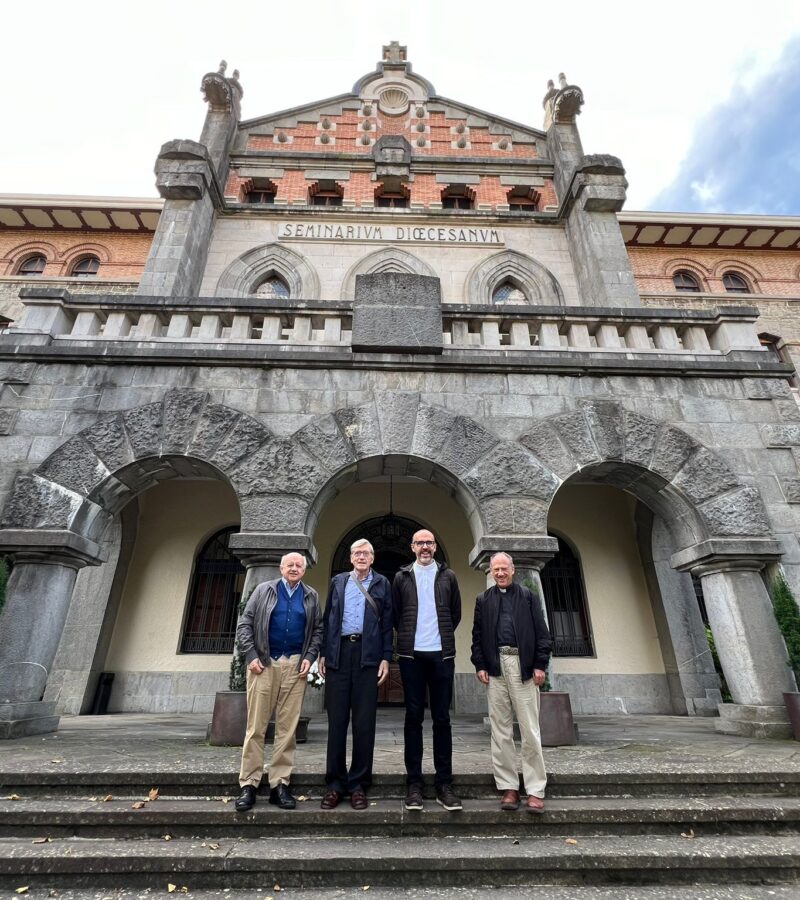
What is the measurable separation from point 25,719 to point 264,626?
363 centimetres

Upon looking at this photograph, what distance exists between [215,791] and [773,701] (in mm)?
5673

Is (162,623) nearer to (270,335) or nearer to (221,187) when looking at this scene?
(270,335)

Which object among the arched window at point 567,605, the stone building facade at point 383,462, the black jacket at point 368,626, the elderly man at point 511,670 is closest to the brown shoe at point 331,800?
the black jacket at point 368,626

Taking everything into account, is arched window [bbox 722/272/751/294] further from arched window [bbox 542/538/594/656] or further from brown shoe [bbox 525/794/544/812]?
brown shoe [bbox 525/794/544/812]

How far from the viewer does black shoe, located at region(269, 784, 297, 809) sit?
344 centimetres

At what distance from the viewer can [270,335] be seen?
741 centimetres

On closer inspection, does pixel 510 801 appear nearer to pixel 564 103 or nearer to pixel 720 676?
pixel 720 676

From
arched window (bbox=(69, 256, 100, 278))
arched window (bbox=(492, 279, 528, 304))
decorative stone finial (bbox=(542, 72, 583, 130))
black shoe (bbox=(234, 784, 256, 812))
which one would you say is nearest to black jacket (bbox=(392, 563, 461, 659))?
black shoe (bbox=(234, 784, 256, 812))

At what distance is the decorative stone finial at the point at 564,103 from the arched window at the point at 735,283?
716 cm

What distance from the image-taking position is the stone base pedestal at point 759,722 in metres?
5.38

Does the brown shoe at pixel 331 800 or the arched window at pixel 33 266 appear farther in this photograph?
the arched window at pixel 33 266

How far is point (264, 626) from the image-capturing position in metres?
3.82

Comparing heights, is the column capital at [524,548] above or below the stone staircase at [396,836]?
above

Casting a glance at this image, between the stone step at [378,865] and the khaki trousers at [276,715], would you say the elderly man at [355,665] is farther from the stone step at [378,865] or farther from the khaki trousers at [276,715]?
the stone step at [378,865]
